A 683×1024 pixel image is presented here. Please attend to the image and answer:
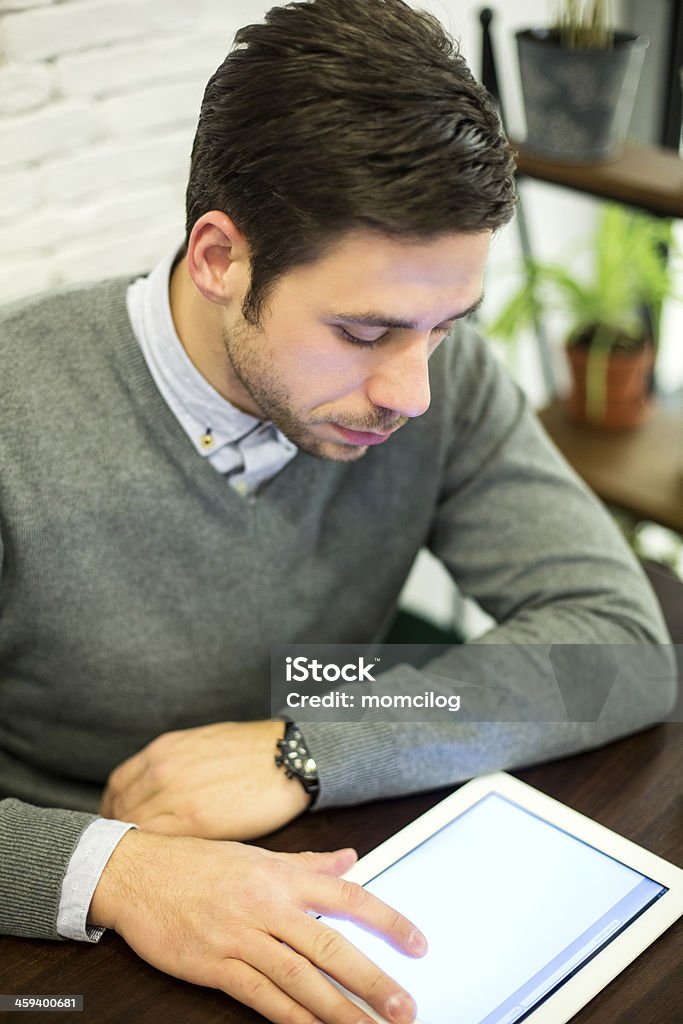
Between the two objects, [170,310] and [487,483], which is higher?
[170,310]

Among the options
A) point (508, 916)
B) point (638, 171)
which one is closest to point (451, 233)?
point (508, 916)

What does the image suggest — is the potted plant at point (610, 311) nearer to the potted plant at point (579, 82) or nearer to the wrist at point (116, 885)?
the potted plant at point (579, 82)

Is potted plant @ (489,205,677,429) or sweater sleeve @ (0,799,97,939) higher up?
sweater sleeve @ (0,799,97,939)

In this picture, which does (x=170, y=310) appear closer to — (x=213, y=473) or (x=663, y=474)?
(x=213, y=473)

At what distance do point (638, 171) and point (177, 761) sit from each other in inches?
43.2

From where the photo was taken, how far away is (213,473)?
1202 millimetres

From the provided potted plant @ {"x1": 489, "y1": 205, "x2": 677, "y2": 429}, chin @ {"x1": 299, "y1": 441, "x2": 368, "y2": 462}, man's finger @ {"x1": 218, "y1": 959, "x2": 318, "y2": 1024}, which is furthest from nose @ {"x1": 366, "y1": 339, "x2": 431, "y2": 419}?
potted plant @ {"x1": 489, "y1": 205, "x2": 677, "y2": 429}

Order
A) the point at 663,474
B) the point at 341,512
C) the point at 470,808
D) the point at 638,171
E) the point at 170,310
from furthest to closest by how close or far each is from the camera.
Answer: the point at 663,474 < the point at 638,171 < the point at 341,512 < the point at 170,310 < the point at 470,808

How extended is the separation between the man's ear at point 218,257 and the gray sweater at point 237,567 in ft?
0.53

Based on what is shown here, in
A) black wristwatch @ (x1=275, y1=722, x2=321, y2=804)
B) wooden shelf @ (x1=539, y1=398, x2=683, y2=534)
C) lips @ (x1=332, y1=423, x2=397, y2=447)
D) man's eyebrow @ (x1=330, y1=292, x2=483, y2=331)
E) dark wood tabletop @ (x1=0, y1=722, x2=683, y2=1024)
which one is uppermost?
man's eyebrow @ (x1=330, y1=292, x2=483, y2=331)

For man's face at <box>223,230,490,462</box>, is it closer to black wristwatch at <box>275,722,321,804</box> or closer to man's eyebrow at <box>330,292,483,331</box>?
man's eyebrow at <box>330,292,483,331</box>

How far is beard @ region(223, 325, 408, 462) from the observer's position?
1.06m

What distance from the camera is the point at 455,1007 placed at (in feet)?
2.84

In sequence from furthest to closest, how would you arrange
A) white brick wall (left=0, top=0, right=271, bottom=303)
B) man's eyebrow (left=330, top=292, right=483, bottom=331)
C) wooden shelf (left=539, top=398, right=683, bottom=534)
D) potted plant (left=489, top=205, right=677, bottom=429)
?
potted plant (left=489, top=205, right=677, bottom=429), wooden shelf (left=539, top=398, right=683, bottom=534), white brick wall (left=0, top=0, right=271, bottom=303), man's eyebrow (left=330, top=292, right=483, bottom=331)
